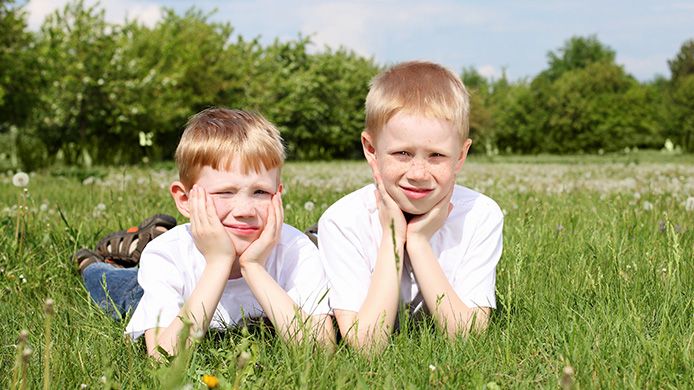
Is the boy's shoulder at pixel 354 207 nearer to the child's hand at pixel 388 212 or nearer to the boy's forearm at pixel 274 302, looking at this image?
the child's hand at pixel 388 212

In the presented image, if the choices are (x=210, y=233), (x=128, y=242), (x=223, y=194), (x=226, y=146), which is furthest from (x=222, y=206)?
(x=128, y=242)

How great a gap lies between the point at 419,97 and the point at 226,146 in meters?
0.85

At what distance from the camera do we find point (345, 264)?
3199 millimetres

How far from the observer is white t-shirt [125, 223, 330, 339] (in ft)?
10.5

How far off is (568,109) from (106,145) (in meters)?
32.4

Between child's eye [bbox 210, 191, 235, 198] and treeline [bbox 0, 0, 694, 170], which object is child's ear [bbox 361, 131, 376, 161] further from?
treeline [bbox 0, 0, 694, 170]

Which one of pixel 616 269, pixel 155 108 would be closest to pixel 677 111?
pixel 155 108

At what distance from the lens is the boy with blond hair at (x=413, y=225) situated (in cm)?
299

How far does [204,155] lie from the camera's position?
10.4 feet

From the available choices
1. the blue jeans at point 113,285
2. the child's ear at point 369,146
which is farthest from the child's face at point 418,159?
the blue jeans at point 113,285

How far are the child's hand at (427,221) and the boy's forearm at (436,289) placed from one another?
1.2 inches

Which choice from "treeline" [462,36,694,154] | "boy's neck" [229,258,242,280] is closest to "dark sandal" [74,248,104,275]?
"boy's neck" [229,258,242,280]

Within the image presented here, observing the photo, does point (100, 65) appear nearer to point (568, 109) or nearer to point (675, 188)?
point (675, 188)

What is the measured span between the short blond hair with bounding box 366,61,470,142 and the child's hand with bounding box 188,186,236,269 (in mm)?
768
